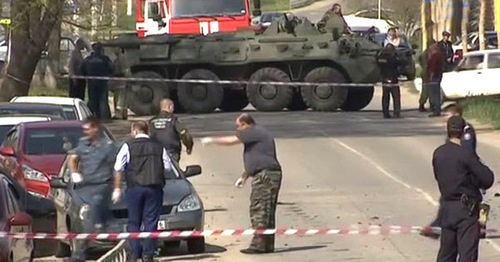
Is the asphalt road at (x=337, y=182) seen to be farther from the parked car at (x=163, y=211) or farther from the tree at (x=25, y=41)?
the tree at (x=25, y=41)

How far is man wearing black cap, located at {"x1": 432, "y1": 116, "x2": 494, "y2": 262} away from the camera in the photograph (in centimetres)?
1171

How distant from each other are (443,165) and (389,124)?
18.9m

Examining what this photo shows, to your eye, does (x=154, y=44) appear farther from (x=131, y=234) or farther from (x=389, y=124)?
(x=131, y=234)

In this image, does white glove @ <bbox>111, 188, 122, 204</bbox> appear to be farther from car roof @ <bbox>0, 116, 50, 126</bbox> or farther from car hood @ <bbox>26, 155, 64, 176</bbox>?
car roof @ <bbox>0, 116, 50, 126</bbox>

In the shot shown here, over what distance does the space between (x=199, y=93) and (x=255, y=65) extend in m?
1.49

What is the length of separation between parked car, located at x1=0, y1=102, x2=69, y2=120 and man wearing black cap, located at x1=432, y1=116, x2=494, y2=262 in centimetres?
1030

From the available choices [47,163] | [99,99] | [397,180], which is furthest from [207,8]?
[47,163]

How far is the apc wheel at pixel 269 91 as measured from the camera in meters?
32.8

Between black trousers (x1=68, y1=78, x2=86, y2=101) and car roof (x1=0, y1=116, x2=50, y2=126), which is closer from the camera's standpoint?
car roof (x1=0, y1=116, x2=50, y2=126)

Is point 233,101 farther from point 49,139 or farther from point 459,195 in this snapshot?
point 459,195

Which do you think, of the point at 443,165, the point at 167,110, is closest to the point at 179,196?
the point at 167,110

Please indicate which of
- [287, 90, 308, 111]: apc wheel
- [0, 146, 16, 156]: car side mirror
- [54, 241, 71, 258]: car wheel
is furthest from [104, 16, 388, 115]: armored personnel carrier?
[54, 241, 71, 258]: car wheel

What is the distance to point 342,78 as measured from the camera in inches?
1284

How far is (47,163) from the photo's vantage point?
18000 millimetres
